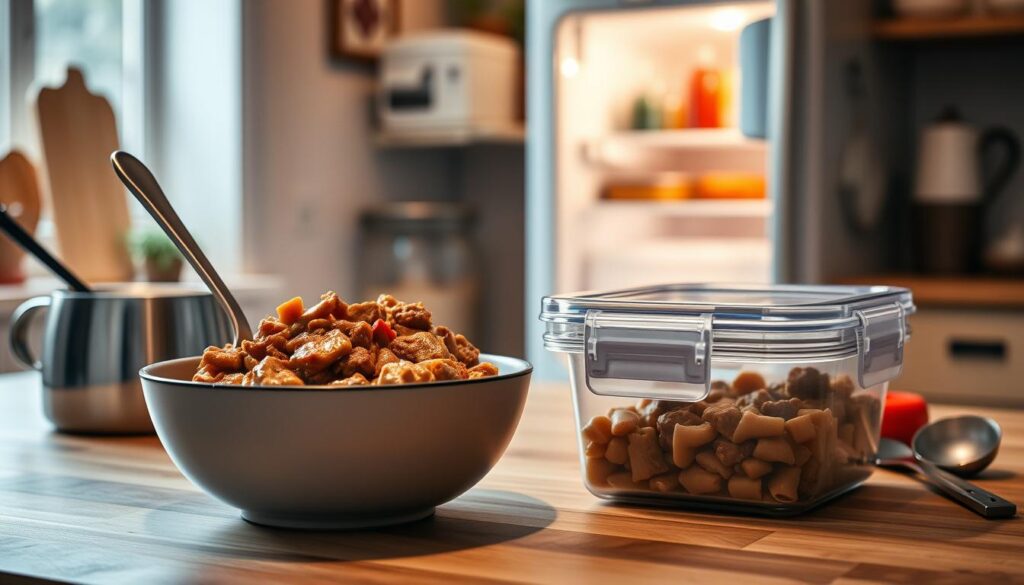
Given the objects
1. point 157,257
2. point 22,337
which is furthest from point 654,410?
point 157,257

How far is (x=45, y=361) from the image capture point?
111 centimetres

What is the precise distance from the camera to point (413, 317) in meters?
0.82

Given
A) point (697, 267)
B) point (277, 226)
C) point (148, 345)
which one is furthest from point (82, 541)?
point (277, 226)

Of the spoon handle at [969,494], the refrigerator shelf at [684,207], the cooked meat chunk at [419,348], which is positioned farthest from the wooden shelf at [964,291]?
the cooked meat chunk at [419,348]

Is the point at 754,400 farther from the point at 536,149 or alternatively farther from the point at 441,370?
the point at 536,149

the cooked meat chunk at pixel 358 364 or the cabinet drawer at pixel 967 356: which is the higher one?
the cooked meat chunk at pixel 358 364

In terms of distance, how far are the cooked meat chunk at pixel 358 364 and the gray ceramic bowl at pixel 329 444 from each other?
56 millimetres

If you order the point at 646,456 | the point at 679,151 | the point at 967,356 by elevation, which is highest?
the point at 679,151

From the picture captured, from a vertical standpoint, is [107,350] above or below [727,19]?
below

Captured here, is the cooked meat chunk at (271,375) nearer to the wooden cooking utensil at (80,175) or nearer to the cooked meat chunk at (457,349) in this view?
the cooked meat chunk at (457,349)

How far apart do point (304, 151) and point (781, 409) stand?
302 centimetres

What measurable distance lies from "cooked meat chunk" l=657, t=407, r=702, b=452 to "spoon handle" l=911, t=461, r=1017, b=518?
0.19 meters

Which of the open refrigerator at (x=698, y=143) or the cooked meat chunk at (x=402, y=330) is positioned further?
the open refrigerator at (x=698, y=143)

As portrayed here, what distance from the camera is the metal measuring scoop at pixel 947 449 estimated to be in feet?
2.99
